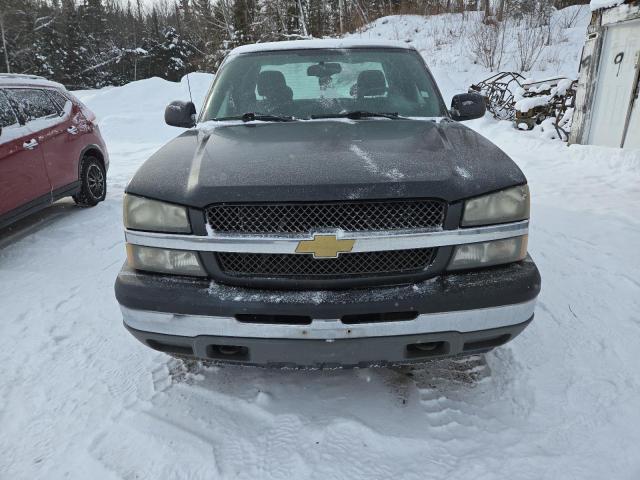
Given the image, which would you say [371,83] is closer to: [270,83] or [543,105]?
[270,83]

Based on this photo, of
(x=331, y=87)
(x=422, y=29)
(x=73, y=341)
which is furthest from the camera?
(x=422, y=29)

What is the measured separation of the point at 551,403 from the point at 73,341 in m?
2.82

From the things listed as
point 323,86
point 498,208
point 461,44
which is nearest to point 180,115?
point 323,86

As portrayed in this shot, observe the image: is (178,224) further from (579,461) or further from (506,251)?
(579,461)

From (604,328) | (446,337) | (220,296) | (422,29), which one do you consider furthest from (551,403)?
(422,29)

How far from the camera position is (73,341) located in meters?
2.80

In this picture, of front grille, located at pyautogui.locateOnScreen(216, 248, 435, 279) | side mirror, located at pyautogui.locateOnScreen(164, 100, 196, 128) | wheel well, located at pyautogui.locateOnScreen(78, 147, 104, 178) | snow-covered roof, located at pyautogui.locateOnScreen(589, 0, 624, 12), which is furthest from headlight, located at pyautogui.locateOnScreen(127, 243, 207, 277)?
snow-covered roof, located at pyautogui.locateOnScreen(589, 0, 624, 12)

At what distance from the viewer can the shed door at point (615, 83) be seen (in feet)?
22.8

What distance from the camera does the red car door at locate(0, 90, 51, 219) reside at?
4219 mm

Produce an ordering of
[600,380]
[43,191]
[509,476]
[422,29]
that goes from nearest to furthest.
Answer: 1. [509,476]
2. [600,380]
3. [43,191]
4. [422,29]

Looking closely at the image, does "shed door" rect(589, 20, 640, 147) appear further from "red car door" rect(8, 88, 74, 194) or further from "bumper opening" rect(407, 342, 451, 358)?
"red car door" rect(8, 88, 74, 194)

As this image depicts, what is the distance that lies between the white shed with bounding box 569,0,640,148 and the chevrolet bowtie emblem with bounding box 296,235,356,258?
7.23 metres

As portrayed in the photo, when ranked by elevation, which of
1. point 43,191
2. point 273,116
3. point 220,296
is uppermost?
point 273,116

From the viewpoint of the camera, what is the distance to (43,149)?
4.77 m
